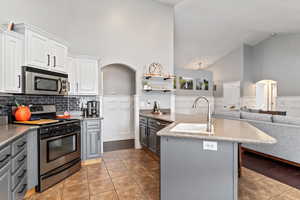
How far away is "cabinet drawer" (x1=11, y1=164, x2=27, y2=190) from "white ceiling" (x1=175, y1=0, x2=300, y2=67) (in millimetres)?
5639

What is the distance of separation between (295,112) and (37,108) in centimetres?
889

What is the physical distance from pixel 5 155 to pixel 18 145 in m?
0.35

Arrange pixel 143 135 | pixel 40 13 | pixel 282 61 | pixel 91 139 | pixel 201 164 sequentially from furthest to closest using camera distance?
pixel 282 61
pixel 143 135
pixel 40 13
pixel 91 139
pixel 201 164

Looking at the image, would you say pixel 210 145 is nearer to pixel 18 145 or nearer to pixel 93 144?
pixel 18 145

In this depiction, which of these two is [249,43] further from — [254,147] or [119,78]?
[119,78]

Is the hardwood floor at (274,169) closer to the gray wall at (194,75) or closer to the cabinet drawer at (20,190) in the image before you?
the cabinet drawer at (20,190)

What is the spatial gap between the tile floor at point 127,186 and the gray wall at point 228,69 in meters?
6.69

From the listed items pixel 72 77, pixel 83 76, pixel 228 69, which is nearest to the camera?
pixel 72 77

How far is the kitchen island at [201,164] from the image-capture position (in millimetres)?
1693

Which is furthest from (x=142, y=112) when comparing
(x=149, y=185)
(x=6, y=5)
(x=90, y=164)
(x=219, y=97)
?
(x=219, y=97)

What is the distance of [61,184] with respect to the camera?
2.66 metres

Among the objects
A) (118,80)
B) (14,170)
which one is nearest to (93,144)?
(14,170)

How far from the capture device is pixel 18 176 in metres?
2.02

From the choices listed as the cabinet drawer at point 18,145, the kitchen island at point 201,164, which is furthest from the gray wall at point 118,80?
the kitchen island at point 201,164
